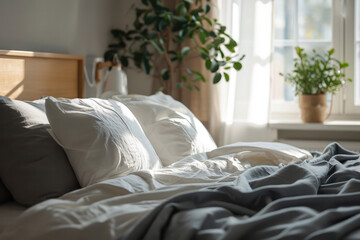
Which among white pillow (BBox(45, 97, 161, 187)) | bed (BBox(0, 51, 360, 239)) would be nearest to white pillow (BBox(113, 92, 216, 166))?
bed (BBox(0, 51, 360, 239))

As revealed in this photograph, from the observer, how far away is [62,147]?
1994 millimetres

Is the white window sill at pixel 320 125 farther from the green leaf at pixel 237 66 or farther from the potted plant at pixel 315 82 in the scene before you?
the green leaf at pixel 237 66

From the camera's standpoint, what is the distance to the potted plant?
3.65m

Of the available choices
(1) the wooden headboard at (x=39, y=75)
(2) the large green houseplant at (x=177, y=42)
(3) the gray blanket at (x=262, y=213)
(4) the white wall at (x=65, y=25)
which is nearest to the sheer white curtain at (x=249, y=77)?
(2) the large green houseplant at (x=177, y=42)

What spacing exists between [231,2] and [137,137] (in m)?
1.97

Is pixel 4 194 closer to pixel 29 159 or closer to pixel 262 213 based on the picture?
pixel 29 159

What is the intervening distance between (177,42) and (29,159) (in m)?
2.01

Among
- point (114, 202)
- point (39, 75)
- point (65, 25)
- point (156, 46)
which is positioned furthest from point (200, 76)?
point (114, 202)

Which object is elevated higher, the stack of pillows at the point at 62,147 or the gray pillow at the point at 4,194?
the stack of pillows at the point at 62,147

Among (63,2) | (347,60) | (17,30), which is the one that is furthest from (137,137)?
(347,60)

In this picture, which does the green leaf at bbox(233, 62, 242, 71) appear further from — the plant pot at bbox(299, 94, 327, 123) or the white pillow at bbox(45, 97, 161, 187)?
the white pillow at bbox(45, 97, 161, 187)

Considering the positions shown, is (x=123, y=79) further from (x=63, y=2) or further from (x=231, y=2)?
(x=231, y=2)

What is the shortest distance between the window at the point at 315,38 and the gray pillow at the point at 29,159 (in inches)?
91.9

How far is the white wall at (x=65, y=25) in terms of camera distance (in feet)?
8.87
